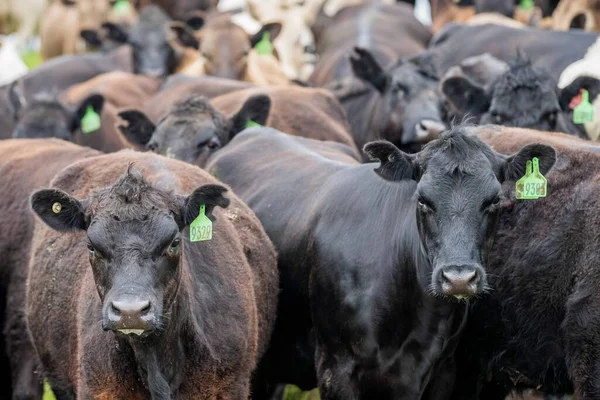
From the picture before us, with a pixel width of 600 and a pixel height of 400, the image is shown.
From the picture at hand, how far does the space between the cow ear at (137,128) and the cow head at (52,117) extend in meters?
1.31

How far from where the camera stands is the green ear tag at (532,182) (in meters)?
6.59

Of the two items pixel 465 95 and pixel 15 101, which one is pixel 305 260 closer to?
pixel 465 95

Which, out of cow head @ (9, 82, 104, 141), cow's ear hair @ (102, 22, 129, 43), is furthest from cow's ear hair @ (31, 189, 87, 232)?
cow's ear hair @ (102, 22, 129, 43)

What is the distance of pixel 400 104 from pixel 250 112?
1748mm

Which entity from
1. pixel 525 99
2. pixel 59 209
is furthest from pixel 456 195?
pixel 525 99

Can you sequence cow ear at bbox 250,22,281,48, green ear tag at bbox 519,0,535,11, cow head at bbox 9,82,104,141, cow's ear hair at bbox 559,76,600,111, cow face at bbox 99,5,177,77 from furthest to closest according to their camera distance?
green ear tag at bbox 519,0,535,11
cow face at bbox 99,5,177,77
cow ear at bbox 250,22,281,48
cow head at bbox 9,82,104,141
cow's ear hair at bbox 559,76,600,111

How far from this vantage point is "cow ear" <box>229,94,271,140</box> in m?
9.98

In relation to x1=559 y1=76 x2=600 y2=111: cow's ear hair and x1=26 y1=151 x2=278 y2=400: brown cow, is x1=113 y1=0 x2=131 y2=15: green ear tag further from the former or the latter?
x1=26 y1=151 x2=278 y2=400: brown cow

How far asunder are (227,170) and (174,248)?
2932mm

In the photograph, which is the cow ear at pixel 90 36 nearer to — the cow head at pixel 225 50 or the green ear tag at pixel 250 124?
the cow head at pixel 225 50

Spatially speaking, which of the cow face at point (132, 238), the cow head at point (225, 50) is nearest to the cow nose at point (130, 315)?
the cow face at point (132, 238)

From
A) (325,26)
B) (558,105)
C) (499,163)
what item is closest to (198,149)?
(558,105)

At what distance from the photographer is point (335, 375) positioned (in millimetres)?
6902

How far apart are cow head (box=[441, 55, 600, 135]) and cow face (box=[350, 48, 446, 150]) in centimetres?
76
